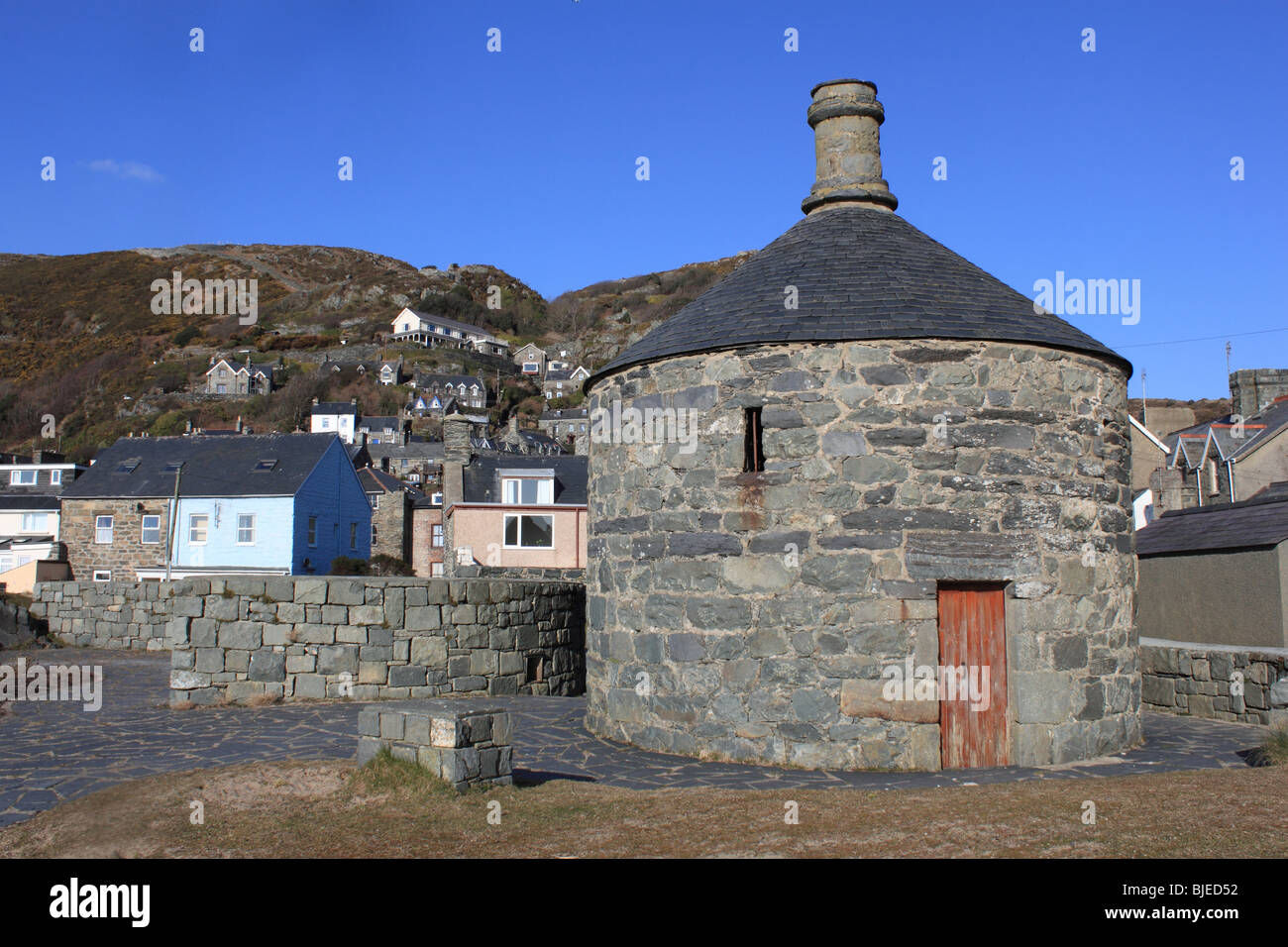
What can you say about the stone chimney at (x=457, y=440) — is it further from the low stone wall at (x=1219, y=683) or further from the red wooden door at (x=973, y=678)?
the red wooden door at (x=973, y=678)

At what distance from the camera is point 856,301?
388 inches

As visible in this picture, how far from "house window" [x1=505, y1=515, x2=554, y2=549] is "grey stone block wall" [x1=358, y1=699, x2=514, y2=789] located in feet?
91.1

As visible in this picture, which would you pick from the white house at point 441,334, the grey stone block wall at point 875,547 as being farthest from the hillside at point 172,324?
the grey stone block wall at point 875,547

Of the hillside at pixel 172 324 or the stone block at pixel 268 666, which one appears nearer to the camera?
the stone block at pixel 268 666

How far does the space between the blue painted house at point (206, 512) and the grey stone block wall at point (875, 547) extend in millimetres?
30115

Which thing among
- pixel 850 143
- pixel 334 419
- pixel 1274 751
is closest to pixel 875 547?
pixel 1274 751

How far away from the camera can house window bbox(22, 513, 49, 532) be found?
4369 cm

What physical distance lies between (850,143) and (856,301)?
3.65m

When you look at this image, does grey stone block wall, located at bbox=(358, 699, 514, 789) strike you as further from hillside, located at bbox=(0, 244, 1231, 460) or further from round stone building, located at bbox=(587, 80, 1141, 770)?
hillside, located at bbox=(0, 244, 1231, 460)

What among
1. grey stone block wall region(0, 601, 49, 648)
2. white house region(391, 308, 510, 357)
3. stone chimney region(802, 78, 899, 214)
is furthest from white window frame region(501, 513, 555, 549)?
white house region(391, 308, 510, 357)

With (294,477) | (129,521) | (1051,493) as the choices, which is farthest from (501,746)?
(129,521)

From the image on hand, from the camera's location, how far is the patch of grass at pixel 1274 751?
8.05 m

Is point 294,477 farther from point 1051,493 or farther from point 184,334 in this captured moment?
point 184,334
